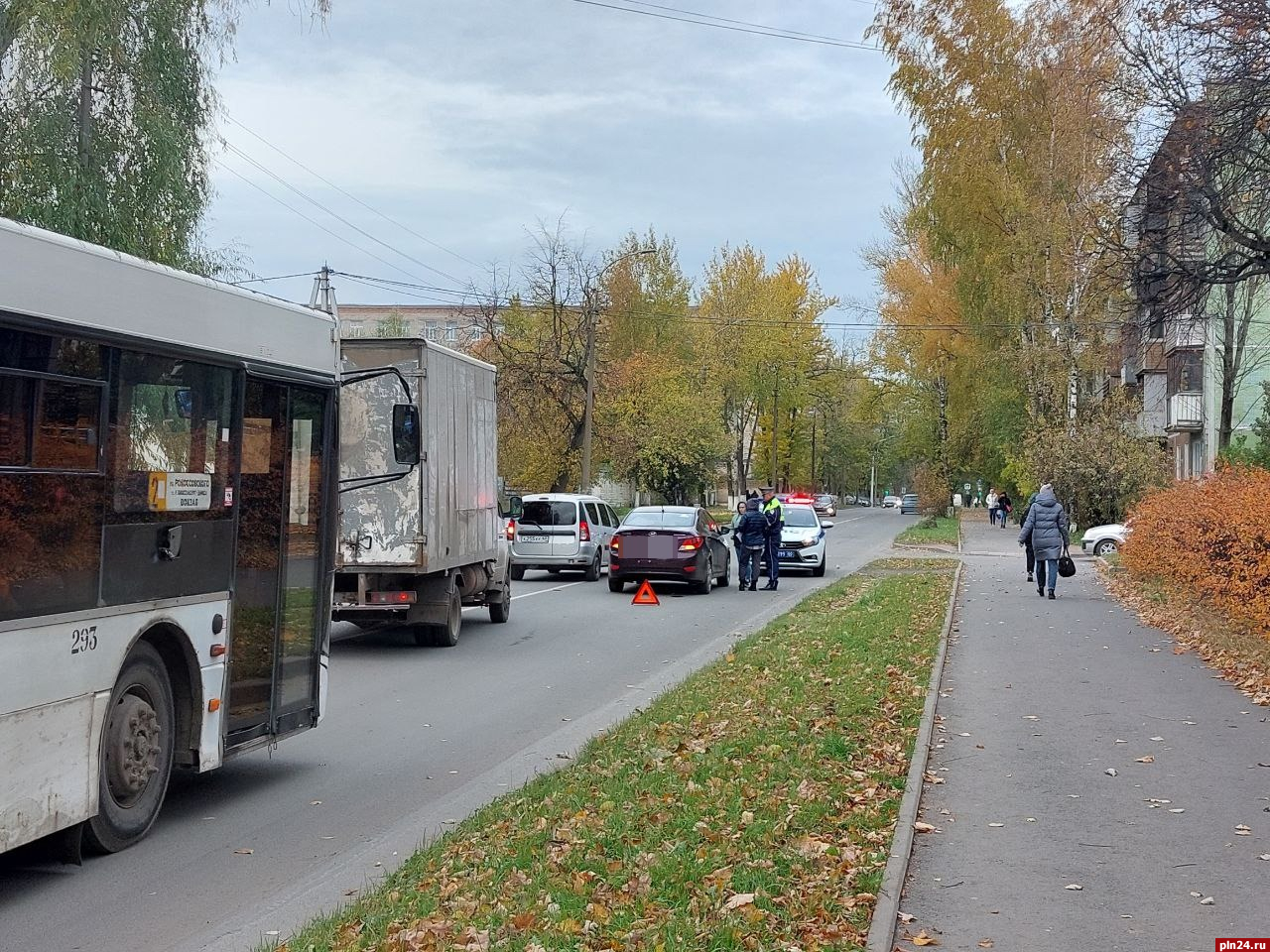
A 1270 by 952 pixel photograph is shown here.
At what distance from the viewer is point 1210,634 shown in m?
15.8

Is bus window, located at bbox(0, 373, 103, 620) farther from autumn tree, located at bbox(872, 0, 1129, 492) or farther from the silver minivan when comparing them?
autumn tree, located at bbox(872, 0, 1129, 492)

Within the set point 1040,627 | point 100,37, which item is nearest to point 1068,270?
point 1040,627

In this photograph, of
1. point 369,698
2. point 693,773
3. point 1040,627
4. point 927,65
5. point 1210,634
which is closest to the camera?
point 693,773

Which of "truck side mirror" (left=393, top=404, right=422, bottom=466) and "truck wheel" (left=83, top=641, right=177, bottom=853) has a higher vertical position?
"truck side mirror" (left=393, top=404, right=422, bottom=466)

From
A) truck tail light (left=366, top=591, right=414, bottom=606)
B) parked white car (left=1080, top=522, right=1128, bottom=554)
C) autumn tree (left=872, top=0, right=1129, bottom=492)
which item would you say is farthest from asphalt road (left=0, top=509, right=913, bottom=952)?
autumn tree (left=872, top=0, right=1129, bottom=492)

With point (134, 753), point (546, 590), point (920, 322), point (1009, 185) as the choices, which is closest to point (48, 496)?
point (134, 753)

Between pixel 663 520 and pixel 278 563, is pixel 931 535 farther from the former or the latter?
pixel 278 563

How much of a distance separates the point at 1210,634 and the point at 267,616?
11298 mm

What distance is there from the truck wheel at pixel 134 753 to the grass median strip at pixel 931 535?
3806 cm

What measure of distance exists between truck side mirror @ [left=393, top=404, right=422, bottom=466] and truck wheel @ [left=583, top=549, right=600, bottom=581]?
1820cm

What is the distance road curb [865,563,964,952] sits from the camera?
545cm

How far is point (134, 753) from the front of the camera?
7188 mm

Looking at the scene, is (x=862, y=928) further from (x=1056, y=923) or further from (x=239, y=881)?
(x=239, y=881)

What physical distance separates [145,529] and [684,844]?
3117mm
